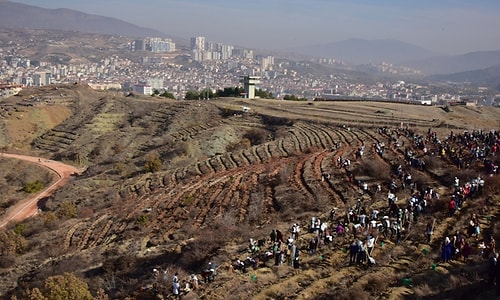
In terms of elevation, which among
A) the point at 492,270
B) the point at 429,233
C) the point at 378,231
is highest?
the point at 492,270

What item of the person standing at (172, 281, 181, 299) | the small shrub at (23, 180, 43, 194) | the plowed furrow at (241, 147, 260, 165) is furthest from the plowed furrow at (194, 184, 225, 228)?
the small shrub at (23, 180, 43, 194)

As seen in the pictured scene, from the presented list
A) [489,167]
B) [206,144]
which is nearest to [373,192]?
[489,167]

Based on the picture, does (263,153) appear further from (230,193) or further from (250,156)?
(230,193)

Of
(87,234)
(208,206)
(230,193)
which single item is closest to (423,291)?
(208,206)

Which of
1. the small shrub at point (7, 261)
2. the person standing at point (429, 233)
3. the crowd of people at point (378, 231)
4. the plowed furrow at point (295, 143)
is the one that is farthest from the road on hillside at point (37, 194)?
the person standing at point (429, 233)

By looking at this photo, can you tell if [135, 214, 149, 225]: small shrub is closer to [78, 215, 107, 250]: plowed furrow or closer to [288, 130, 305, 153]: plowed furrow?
[78, 215, 107, 250]: plowed furrow
